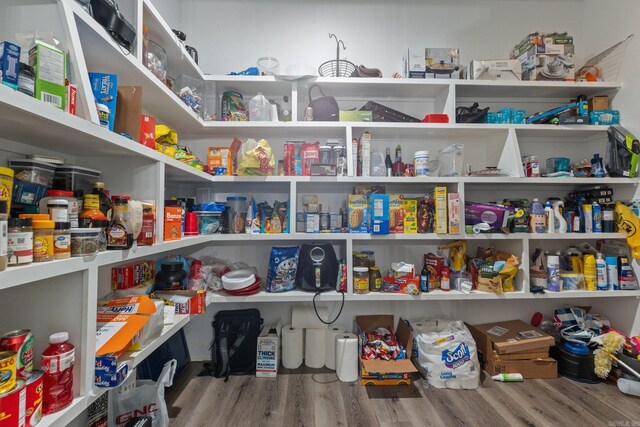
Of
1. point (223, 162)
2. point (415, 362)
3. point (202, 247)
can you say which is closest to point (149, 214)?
point (223, 162)

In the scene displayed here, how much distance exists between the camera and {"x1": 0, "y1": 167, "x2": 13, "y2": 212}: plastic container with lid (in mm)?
635

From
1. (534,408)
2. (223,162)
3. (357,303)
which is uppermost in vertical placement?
(223,162)

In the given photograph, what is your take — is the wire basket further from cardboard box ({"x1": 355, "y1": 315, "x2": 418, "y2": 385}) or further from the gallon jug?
cardboard box ({"x1": 355, "y1": 315, "x2": 418, "y2": 385})

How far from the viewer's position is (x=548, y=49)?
76.4 inches

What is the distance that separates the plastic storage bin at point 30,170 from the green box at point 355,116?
154 centimetres

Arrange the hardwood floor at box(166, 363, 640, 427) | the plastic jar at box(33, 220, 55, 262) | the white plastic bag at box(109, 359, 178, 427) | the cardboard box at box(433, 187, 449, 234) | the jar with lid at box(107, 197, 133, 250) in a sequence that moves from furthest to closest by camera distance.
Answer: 1. the cardboard box at box(433, 187, 449, 234)
2. the hardwood floor at box(166, 363, 640, 427)
3. the white plastic bag at box(109, 359, 178, 427)
4. the jar with lid at box(107, 197, 133, 250)
5. the plastic jar at box(33, 220, 55, 262)

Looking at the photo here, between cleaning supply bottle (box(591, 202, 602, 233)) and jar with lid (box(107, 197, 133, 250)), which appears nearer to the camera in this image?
jar with lid (box(107, 197, 133, 250))

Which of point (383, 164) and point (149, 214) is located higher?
point (383, 164)

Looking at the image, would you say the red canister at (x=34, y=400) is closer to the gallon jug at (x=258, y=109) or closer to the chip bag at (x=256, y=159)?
the chip bag at (x=256, y=159)

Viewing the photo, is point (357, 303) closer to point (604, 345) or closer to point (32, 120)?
point (604, 345)

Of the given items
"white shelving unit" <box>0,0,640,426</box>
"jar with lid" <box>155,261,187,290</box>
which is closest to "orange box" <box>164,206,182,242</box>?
"white shelving unit" <box>0,0,640,426</box>

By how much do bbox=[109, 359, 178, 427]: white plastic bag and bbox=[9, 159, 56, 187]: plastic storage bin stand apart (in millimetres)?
908

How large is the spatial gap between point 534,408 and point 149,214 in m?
2.26

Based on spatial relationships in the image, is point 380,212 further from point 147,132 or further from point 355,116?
point 147,132
